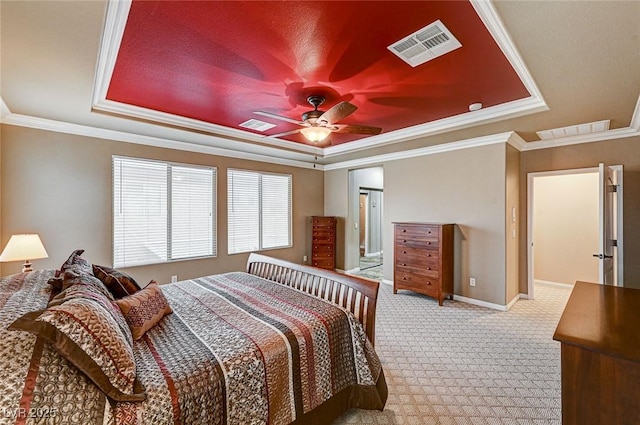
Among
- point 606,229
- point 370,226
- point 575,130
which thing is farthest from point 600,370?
point 370,226

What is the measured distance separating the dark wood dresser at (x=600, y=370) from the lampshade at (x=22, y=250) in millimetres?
4293

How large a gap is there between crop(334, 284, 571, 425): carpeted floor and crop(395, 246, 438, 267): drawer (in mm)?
673

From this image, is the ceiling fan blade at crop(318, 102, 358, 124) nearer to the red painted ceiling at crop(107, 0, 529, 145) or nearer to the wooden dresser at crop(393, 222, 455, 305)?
the red painted ceiling at crop(107, 0, 529, 145)

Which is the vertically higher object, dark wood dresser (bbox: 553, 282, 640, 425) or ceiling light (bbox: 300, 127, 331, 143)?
ceiling light (bbox: 300, 127, 331, 143)

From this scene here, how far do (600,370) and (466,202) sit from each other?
3.53 m

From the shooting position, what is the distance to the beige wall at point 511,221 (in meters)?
4.11

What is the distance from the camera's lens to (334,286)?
2.45 meters

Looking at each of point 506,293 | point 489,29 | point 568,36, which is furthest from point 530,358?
point 489,29

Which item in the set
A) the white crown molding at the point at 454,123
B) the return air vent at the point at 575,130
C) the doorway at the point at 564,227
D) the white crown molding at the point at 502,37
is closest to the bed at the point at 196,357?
the white crown molding at the point at 502,37

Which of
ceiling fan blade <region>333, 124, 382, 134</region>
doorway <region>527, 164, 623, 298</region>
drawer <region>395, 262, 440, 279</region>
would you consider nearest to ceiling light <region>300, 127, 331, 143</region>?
ceiling fan blade <region>333, 124, 382, 134</region>

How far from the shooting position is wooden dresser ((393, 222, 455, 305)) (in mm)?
4293

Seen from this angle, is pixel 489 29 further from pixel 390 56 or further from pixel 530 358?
Result: pixel 530 358

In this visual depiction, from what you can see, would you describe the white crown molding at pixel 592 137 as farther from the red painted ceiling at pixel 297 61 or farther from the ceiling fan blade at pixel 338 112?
the ceiling fan blade at pixel 338 112

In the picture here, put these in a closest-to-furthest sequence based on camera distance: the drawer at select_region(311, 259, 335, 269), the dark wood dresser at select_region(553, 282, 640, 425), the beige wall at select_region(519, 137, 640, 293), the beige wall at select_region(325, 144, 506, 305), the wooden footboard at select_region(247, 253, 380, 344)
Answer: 1. the dark wood dresser at select_region(553, 282, 640, 425)
2. the wooden footboard at select_region(247, 253, 380, 344)
3. the beige wall at select_region(519, 137, 640, 293)
4. the beige wall at select_region(325, 144, 506, 305)
5. the drawer at select_region(311, 259, 335, 269)
